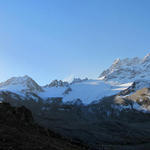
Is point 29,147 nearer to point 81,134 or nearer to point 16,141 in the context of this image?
point 16,141

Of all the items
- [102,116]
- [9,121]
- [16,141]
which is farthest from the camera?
[102,116]

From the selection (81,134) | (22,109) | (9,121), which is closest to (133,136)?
(81,134)

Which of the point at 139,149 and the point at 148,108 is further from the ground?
the point at 148,108

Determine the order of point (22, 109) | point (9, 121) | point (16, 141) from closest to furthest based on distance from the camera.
Result: point (16, 141) < point (9, 121) < point (22, 109)

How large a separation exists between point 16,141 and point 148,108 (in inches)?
7482

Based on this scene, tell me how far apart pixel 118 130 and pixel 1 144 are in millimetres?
94213

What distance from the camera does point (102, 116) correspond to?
194m

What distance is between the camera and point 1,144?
1898 cm

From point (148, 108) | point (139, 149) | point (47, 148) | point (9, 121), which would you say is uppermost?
point (148, 108)

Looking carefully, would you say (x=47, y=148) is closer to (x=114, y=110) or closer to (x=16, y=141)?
(x=16, y=141)

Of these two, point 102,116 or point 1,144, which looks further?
A: point 102,116

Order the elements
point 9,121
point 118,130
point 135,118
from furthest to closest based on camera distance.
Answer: point 135,118 → point 118,130 → point 9,121

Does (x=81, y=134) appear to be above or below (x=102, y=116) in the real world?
below

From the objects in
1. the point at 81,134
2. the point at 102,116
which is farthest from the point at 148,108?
the point at 81,134
